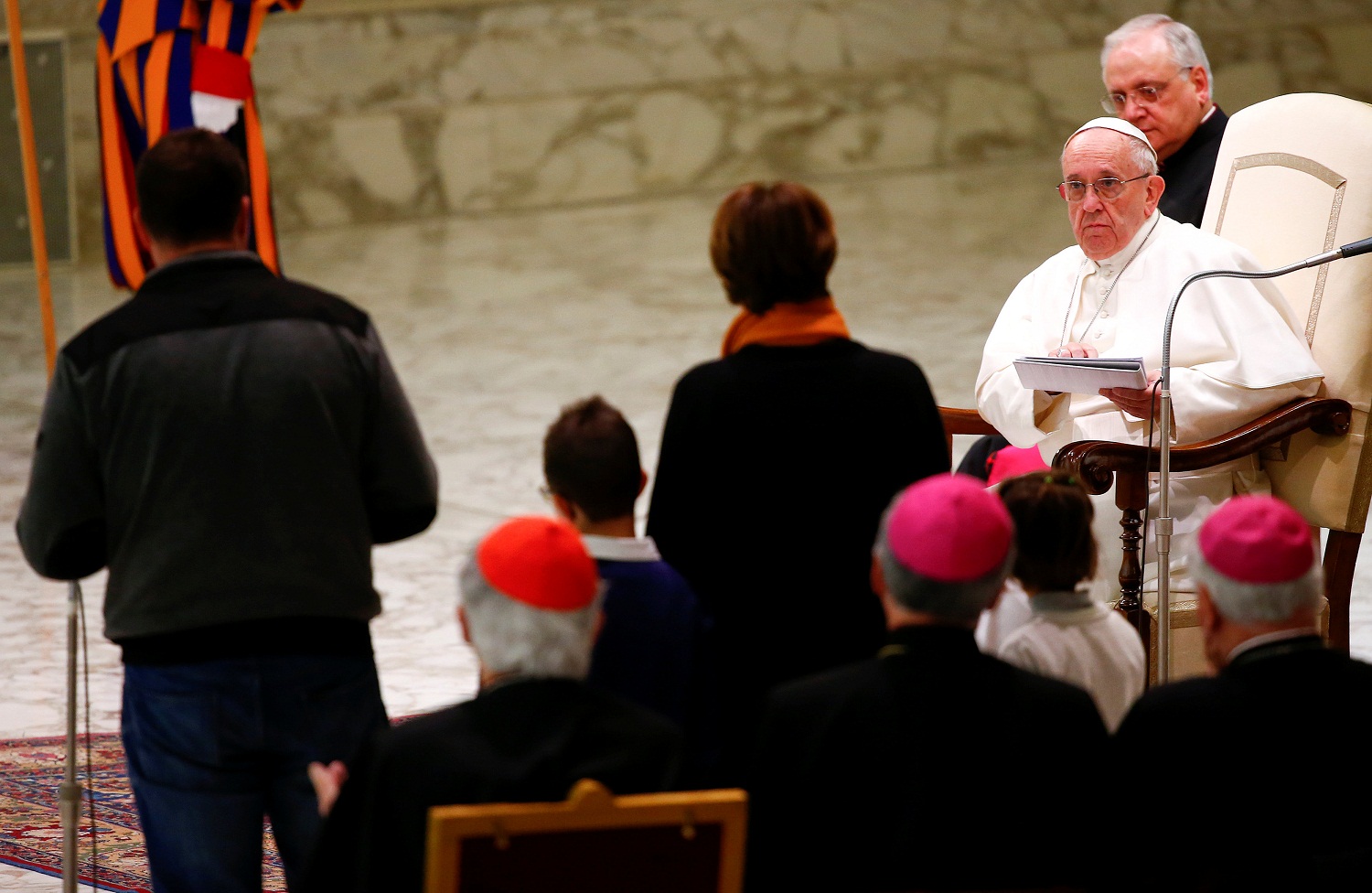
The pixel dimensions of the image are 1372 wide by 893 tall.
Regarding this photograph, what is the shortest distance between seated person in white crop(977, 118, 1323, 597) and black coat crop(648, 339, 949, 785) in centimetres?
146

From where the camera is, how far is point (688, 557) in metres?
3.09

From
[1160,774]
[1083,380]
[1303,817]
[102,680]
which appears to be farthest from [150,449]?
[102,680]

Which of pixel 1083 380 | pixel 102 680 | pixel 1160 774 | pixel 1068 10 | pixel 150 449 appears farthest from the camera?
pixel 1068 10

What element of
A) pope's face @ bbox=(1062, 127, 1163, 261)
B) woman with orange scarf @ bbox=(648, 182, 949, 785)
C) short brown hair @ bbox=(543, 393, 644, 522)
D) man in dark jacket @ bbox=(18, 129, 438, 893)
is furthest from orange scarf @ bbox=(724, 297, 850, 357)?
pope's face @ bbox=(1062, 127, 1163, 261)

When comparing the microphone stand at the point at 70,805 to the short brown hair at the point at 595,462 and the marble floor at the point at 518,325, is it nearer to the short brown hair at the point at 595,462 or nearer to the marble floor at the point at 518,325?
the short brown hair at the point at 595,462

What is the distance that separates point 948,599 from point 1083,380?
1.81 meters

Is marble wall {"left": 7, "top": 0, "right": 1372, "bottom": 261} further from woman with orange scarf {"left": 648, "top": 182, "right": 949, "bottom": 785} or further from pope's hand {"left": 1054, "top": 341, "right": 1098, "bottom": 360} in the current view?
woman with orange scarf {"left": 648, "top": 182, "right": 949, "bottom": 785}

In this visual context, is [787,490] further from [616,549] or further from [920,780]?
[920,780]

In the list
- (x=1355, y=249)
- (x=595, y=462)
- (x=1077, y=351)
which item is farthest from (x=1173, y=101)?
(x=595, y=462)

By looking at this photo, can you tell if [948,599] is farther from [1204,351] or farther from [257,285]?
[1204,351]

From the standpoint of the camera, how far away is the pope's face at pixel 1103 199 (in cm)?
472

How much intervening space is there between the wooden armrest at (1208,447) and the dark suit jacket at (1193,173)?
1024 millimetres

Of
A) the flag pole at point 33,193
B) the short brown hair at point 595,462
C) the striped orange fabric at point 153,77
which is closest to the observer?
the short brown hair at point 595,462

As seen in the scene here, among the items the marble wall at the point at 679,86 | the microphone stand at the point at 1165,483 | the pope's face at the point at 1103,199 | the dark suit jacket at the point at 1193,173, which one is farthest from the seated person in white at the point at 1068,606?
the marble wall at the point at 679,86
